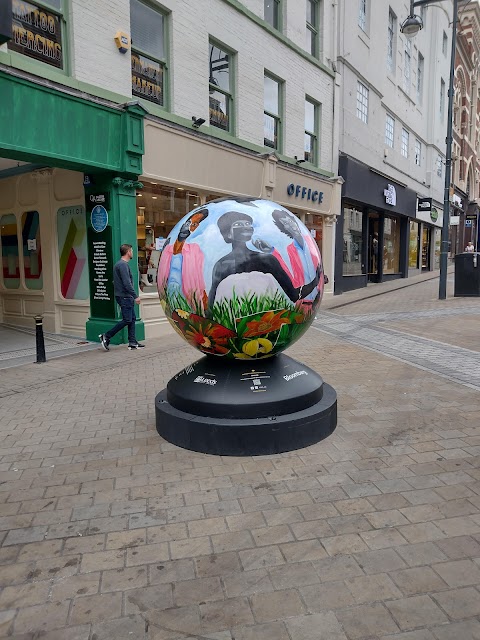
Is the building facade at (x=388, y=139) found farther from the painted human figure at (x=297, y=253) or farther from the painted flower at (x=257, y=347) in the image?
the painted flower at (x=257, y=347)

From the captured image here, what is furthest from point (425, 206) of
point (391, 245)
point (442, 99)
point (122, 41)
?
point (122, 41)

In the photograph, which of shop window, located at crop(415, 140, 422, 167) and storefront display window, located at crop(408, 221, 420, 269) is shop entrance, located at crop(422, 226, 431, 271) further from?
shop window, located at crop(415, 140, 422, 167)

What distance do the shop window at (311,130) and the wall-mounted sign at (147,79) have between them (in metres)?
6.95

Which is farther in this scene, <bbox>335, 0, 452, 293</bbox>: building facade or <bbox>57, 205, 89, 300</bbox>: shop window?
<bbox>335, 0, 452, 293</bbox>: building facade

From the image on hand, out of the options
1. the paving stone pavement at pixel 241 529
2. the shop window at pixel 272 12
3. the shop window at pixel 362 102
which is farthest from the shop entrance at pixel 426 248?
the paving stone pavement at pixel 241 529

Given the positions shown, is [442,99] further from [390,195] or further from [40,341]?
[40,341]

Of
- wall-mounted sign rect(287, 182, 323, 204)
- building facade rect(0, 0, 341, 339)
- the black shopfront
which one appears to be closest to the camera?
building facade rect(0, 0, 341, 339)

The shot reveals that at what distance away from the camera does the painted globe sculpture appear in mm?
4094

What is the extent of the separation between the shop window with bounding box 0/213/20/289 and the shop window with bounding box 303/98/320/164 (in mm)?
9435

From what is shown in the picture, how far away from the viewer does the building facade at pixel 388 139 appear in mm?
18500

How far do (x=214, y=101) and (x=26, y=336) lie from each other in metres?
7.15

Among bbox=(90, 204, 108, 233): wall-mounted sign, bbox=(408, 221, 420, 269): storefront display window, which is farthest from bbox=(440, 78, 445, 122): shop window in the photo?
bbox=(90, 204, 108, 233): wall-mounted sign

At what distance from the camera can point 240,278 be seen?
13.3 feet

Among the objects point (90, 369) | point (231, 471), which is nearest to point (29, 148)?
point (90, 369)
